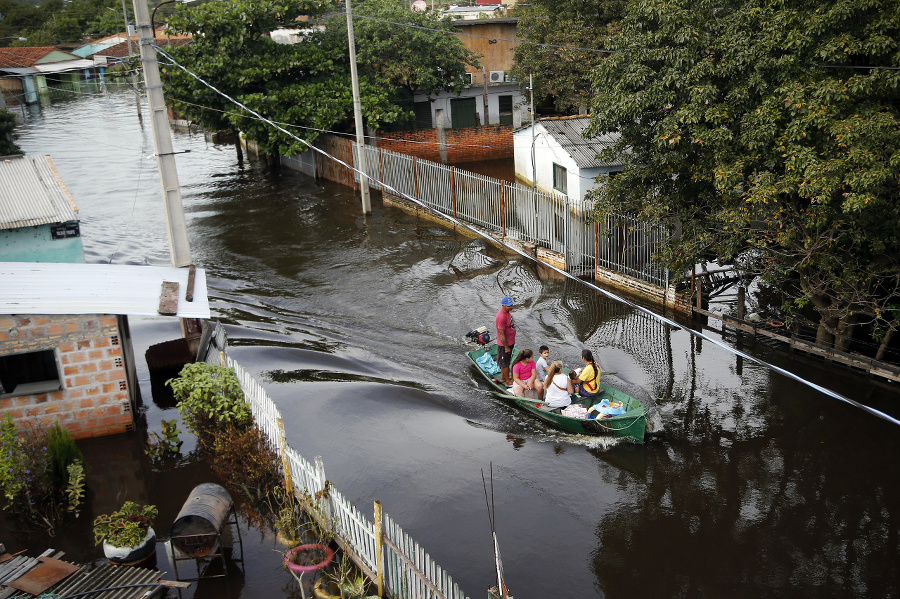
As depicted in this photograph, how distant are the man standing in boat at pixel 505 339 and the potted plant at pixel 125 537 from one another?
21.4 ft

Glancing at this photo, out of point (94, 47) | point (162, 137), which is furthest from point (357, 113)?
point (94, 47)

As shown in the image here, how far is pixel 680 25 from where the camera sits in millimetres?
13672

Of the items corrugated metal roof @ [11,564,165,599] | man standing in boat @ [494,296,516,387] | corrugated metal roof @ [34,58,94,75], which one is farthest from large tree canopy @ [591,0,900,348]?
corrugated metal roof @ [34,58,94,75]

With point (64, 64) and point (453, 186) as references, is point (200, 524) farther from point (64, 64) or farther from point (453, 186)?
point (64, 64)

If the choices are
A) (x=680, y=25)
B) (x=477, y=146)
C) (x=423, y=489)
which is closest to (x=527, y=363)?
(x=423, y=489)

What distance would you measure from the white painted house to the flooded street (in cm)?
370

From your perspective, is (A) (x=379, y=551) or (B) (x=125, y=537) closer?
(A) (x=379, y=551)

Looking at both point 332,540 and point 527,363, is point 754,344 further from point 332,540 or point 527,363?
point 332,540

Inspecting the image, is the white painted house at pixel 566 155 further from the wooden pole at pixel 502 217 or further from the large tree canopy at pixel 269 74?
the large tree canopy at pixel 269 74

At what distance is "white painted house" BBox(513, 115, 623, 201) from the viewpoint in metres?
22.3

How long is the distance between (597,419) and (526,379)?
1783 millimetres

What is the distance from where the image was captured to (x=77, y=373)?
1098 cm

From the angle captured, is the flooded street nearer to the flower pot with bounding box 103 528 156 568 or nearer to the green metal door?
the flower pot with bounding box 103 528 156 568

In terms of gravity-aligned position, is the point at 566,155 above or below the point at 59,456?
above
